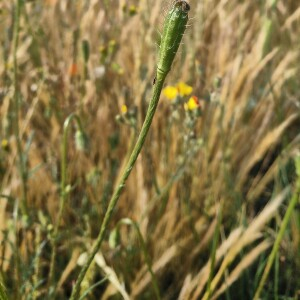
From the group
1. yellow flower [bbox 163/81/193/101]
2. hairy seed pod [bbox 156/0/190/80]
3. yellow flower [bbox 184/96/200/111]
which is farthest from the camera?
yellow flower [bbox 163/81/193/101]

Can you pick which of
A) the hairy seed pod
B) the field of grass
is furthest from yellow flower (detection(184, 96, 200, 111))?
the hairy seed pod

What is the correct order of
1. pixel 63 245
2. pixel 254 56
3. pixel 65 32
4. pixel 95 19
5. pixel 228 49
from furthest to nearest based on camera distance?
pixel 95 19
pixel 65 32
pixel 228 49
pixel 254 56
pixel 63 245

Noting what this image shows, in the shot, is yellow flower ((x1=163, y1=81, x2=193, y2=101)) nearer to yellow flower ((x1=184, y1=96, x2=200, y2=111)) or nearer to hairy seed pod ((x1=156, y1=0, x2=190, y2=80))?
yellow flower ((x1=184, y1=96, x2=200, y2=111))

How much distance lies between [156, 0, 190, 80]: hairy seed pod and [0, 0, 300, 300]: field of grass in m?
0.45

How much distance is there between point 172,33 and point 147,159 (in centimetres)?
91

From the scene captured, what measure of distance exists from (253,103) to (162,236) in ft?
1.87

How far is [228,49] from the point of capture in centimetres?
158

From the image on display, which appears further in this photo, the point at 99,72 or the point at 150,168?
the point at 99,72

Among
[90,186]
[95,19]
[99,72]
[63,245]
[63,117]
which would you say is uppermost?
[95,19]

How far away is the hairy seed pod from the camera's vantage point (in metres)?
0.44

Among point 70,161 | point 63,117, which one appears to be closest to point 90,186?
point 70,161

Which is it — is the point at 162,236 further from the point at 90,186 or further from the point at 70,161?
the point at 70,161

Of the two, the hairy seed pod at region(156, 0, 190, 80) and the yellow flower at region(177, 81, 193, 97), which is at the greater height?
the hairy seed pod at region(156, 0, 190, 80)

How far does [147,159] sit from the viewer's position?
1.35 metres
